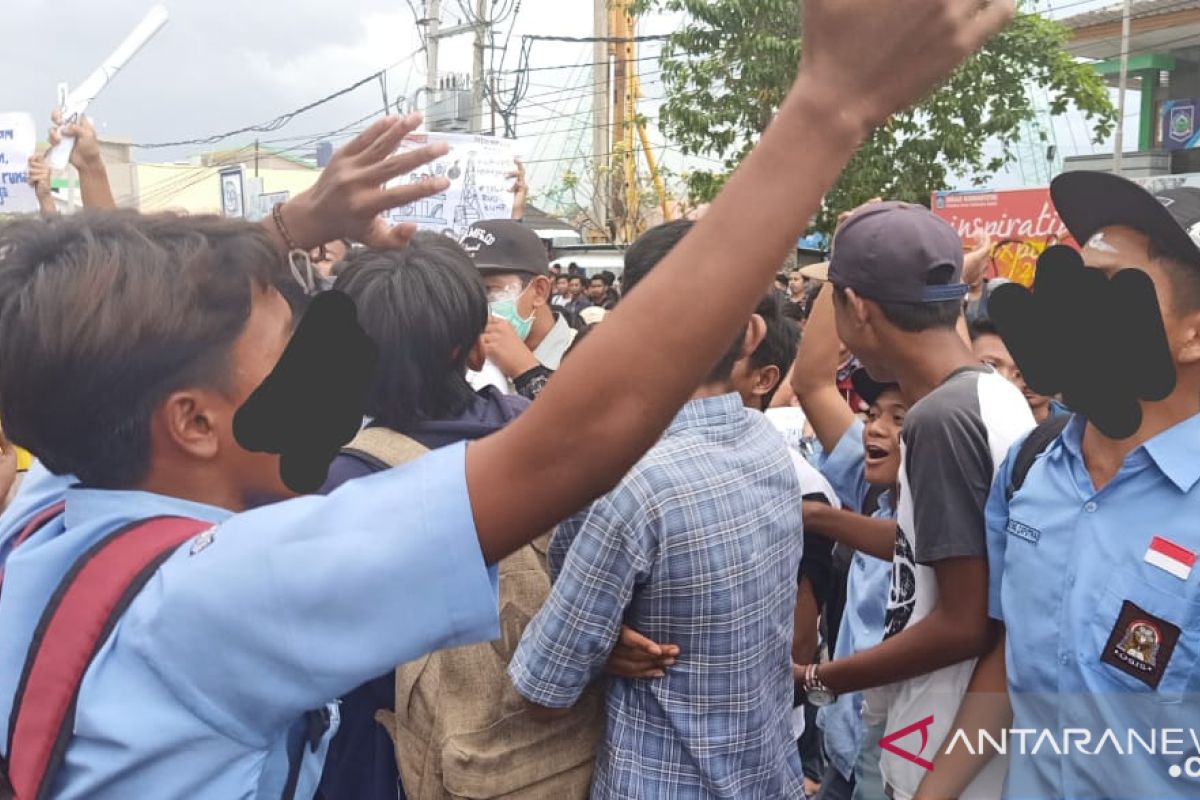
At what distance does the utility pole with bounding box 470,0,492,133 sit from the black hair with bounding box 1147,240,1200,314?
681 inches

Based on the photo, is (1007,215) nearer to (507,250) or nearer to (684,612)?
(507,250)

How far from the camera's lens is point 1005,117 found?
13492mm

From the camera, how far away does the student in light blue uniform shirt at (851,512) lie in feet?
8.27

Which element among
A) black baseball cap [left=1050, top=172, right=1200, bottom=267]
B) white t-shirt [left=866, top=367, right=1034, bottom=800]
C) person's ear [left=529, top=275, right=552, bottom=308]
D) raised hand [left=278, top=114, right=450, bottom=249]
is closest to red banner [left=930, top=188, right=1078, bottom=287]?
person's ear [left=529, top=275, right=552, bottom=308]

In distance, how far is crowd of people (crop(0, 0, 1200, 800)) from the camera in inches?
35.8

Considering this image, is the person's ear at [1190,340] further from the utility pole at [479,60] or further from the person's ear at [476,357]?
the utility pole at [479,60]

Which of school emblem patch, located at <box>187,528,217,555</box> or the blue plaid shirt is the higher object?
school emblem patch, located at <box>187,528,217,555</box>

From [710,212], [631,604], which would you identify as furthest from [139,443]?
[631,604]

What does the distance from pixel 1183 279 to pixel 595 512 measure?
1.02m

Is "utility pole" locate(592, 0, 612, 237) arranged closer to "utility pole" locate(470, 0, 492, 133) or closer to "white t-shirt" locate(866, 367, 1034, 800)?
"utility pole" locate(470, 0, 492, 133)

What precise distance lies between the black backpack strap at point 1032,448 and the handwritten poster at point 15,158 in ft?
16.7

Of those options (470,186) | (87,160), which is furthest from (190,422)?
(470,186)

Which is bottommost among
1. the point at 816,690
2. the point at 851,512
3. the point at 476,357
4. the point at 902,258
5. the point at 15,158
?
the point at 816,690

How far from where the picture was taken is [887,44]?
79cm
